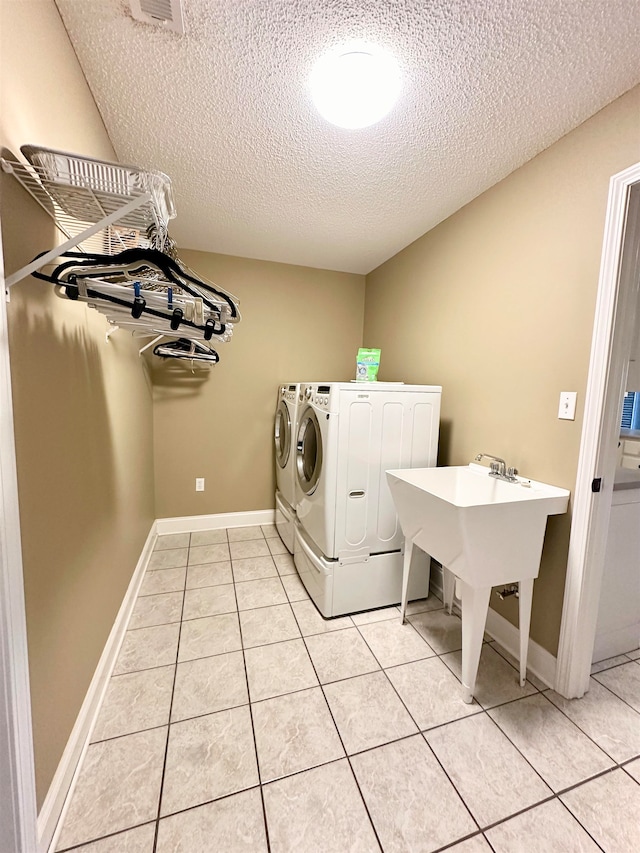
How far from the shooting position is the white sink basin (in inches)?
52.6

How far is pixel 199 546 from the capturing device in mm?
2762

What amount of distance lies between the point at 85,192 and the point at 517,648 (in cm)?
244

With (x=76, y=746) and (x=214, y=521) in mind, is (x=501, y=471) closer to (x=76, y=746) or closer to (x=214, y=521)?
(x=76, y=746)

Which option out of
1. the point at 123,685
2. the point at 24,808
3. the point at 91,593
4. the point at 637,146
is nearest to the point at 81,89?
the point at 91,593

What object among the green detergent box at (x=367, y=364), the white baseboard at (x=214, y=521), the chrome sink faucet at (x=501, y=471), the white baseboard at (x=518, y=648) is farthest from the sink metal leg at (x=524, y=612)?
the white baseboard at (x=214, y=521)

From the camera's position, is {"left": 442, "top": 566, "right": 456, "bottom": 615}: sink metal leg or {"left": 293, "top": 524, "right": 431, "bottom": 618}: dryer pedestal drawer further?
{"left": 442, "top": 566, "right": 456, "bottom": 615}: sink metal leg

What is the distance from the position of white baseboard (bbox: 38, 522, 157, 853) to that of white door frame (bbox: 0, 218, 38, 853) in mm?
160

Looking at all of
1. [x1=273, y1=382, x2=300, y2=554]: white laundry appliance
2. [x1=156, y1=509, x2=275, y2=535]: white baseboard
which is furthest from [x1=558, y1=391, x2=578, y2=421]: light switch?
[x1=156, y1=509, x2=275, y2=535]: white baseboard

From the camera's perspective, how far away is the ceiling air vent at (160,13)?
989 mm

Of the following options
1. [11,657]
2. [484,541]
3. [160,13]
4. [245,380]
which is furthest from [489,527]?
[245,380]

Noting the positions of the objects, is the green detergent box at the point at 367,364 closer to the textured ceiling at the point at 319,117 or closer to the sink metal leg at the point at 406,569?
the textured ceiling at the point at 319,117

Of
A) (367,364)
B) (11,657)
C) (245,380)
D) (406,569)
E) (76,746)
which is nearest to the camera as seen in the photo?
(11,657)

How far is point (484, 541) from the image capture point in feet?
4.43

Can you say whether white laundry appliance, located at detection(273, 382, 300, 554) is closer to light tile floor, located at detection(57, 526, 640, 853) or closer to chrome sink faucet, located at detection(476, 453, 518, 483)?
light tile floor, located at detection(57, 526, 640, 853)
